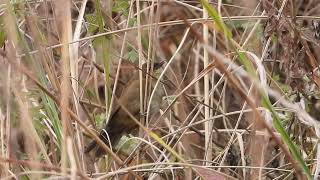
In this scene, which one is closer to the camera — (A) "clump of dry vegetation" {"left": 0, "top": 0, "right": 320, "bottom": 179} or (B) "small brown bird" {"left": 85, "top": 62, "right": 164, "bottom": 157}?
(A) "clump of dry vegetation" {"left": 0, "top": 0, "right": 320, "bottom": 179}

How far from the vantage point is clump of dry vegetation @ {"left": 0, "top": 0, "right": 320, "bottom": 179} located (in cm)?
151

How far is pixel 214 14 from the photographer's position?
135cm

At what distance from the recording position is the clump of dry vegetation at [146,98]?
1.51 meters

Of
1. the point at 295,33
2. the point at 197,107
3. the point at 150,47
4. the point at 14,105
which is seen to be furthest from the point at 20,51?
the point at 295,33

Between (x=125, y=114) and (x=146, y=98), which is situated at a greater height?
(x=146, y=98)

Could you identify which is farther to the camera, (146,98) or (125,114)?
(125,114)

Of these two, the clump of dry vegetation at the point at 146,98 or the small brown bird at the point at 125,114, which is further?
the small brown bird at the point at 125,114

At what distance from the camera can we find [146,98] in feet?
7.26

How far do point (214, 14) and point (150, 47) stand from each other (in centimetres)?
76

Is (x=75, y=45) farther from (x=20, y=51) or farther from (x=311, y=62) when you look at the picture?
(x=311, y=62)

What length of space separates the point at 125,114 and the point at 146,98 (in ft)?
1.19

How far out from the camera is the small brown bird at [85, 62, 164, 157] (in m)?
2.34

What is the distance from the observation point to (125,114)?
2.56m

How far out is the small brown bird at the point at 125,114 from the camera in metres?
2.34
